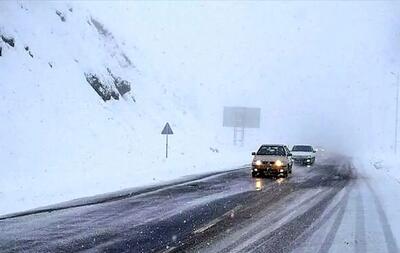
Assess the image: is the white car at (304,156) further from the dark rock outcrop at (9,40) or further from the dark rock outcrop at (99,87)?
the dark rock outcrop at (9,40)

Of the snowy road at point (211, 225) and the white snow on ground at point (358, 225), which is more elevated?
the white snow on ground at point (358, 225)

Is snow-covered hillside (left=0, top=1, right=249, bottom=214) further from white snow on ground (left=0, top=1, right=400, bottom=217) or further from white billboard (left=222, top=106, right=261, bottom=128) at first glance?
white billboard (left=222, top=106, right=261, bottom=128)

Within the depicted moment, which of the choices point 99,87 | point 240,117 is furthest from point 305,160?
point 240,117

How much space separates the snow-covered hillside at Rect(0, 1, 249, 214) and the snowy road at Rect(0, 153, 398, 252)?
113 inches

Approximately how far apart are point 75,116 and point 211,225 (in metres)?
23.7

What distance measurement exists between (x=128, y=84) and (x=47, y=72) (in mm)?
14026

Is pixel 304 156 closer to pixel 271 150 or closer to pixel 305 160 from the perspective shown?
pixel 305 160

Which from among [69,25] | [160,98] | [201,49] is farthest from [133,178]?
[201,49]

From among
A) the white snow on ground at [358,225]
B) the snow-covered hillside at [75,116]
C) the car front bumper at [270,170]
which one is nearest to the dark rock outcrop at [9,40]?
the snow-covered hillside at [75,116]

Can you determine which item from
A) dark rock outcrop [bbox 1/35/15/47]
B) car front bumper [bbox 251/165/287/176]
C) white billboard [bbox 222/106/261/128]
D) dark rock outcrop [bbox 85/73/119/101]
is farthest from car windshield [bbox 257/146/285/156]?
white billboard [bbox 222/106/261/128]

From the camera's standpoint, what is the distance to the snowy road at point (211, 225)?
8.62 meters

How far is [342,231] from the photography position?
10.2 m

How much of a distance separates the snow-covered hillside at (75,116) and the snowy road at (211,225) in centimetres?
287

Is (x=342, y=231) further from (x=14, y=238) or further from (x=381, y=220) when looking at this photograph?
(x=14, y=238)
